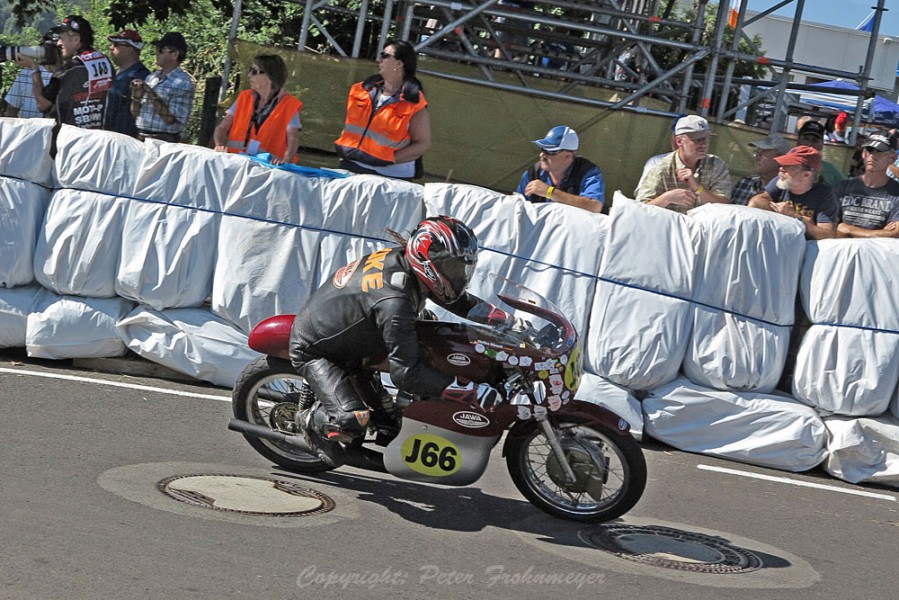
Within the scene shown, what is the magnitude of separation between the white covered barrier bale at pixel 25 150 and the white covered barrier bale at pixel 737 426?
14.9 ft

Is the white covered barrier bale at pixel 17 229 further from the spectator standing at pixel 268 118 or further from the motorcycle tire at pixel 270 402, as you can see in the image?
the motorcycle tire at pixel 270 402

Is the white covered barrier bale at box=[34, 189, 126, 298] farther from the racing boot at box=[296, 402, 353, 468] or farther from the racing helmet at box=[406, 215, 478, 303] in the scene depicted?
the racing helmet at box=[406, 215, 478, 303]

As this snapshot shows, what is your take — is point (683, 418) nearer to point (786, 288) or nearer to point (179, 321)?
point (786, 288)

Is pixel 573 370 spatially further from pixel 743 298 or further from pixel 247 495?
pixel 743 298

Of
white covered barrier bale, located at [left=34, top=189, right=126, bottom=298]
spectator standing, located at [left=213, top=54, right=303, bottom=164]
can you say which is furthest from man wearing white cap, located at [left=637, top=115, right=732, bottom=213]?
white covered barrier bale, located at [left=34, top=189, right=126, bottom=298]

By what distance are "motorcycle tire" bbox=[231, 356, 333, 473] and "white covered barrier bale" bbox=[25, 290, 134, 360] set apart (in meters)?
2.13

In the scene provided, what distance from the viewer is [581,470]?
6.12m

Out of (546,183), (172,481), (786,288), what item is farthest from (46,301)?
(786,288)

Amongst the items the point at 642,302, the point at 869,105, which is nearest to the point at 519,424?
the point at 642,302

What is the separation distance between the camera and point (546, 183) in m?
8.77

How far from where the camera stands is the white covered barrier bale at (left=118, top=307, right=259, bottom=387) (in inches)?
325

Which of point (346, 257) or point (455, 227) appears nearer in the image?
point (455, 227)

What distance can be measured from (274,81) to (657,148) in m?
5.08

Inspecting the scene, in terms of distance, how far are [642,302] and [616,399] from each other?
69 centimetres
